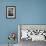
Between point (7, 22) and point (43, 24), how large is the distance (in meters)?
1.25

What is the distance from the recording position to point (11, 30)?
14.9 ft

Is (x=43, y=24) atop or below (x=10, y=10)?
below

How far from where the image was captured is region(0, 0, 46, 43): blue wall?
14.8ft

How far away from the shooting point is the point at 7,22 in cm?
453

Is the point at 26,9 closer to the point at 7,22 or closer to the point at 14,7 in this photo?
the point at 14,7

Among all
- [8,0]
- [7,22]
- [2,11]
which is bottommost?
[7,22]

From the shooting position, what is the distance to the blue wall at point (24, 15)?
14.8 feet

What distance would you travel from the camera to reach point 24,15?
4527mm

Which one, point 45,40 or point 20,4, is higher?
point 20,4

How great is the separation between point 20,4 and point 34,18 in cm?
69

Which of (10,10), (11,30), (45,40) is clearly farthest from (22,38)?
(10,10)

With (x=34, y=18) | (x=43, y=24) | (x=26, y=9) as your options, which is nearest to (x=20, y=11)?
(x=26, y=9)

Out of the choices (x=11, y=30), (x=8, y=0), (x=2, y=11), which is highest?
(x=8, y=0)

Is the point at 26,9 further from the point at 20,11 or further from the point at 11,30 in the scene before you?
the point at 11,30
